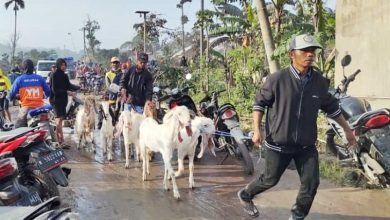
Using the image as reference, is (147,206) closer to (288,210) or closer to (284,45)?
(288,210)

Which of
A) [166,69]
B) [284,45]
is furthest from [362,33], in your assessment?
[166,69]

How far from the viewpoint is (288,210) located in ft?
19.6

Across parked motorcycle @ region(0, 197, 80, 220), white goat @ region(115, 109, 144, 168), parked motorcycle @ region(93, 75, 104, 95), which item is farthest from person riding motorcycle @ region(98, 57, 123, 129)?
parked motorcycle @ region(93, 75, 104, 95)

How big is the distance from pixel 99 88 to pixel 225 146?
20.8m

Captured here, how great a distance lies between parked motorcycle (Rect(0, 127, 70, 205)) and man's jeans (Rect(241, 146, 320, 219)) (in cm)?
237

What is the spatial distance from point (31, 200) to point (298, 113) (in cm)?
283

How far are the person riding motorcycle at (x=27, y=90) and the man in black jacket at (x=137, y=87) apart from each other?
1.61m

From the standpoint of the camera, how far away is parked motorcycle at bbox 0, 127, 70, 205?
4.93 meters

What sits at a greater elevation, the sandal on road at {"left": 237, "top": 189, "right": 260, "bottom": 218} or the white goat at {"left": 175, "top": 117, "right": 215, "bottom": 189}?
the white goat at {"left": 175, "top": 117, "right": 215, "bottom": 189}

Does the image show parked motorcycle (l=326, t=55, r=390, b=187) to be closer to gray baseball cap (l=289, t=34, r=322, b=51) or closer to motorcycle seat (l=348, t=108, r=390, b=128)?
motorcycle seat (l=348, t=108, r=390, b=128)

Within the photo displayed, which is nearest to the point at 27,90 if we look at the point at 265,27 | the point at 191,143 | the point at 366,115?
the point at 191,143

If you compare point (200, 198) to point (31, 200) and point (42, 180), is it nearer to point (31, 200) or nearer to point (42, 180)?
point (42, 180)

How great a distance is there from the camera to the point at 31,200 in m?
4.83

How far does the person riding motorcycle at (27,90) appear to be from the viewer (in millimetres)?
9008
